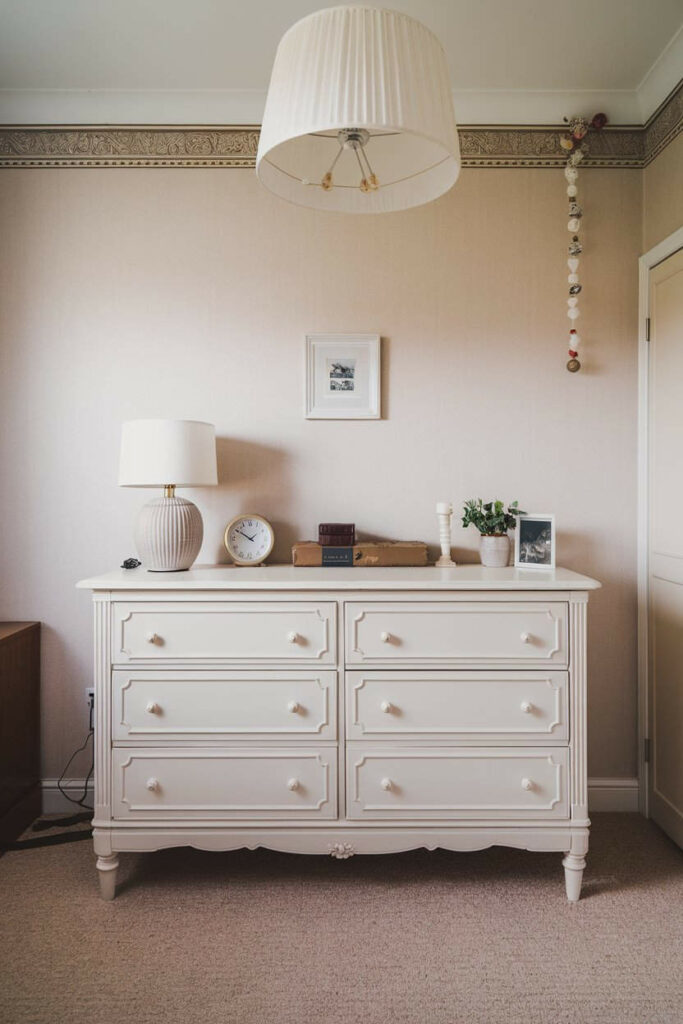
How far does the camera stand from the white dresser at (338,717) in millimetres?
1981

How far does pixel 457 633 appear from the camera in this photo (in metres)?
1.99

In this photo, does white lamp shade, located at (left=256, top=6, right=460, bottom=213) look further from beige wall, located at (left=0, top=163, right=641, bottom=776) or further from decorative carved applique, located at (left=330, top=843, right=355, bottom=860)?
decorative carved applique, located at (left=330, top=843, right=355, bottom=860)

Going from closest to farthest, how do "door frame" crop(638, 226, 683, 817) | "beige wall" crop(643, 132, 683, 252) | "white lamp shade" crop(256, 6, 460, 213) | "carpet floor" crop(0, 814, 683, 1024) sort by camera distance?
"white lamp shade" crop(256, 6, 460, 213), "carpet floor" crop(0, 814, 683, 1024), "beige wall" crop(643, 132, 683, 252), "door frame" crop(638, 226, 683, 817)

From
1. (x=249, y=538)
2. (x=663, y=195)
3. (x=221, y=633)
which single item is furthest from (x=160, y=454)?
(x=663, y=195)

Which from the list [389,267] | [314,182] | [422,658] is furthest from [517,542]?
[314,182]

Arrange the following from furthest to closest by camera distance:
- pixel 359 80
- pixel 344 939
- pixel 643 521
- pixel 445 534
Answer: pixel 643 521 → pixel 445 534 → pixel 344 939 → pixel 359 80

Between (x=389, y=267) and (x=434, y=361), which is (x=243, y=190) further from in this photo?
(x=434, y=361)

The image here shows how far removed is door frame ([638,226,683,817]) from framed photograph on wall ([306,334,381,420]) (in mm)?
1064

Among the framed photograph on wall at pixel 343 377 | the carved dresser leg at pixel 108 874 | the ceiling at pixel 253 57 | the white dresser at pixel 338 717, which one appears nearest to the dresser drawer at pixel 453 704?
the white dresser at pixel 338 717

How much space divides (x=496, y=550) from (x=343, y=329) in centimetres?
108

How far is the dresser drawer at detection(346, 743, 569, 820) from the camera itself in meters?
1.98

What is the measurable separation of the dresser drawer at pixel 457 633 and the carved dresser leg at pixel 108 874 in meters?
1.00

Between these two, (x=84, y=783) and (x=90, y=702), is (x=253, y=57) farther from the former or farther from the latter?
(x=84, y=783)

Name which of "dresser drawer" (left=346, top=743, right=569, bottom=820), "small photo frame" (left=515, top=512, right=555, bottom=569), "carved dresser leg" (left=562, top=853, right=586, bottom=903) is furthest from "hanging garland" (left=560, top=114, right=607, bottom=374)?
"carved dresser leg" (left=562, top=853, right=586, bottom=903)
